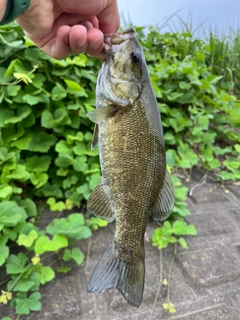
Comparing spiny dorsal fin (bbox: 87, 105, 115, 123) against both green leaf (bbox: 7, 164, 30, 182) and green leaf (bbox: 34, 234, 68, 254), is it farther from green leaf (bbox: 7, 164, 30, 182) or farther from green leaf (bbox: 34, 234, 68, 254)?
green leaf (bbox: 7, 164, 30, 182)

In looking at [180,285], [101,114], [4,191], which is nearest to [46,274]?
[4,191]

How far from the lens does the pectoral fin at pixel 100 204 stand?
55.9 inches

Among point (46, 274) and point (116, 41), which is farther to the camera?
point (46, 274)

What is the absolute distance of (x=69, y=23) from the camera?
1.58 meters

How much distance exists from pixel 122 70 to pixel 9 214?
1094 mm

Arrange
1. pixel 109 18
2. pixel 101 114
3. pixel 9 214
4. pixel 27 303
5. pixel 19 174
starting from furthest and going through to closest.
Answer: pixel 19 174
pixel 9 214
pixel 27 303
pixel 109 18
pixel 101 114

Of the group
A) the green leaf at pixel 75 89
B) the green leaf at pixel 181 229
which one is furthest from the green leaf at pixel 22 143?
the green leaf at pixel 181 229

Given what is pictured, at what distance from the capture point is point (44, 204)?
2.51 metres

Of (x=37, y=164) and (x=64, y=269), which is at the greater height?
(x=37, y=164)

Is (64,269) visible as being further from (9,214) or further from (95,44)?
(95,44)

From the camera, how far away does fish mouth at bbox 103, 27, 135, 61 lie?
1.37 m

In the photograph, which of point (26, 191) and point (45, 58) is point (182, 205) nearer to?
point (26, 191)

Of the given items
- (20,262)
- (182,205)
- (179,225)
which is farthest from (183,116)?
(20,262)

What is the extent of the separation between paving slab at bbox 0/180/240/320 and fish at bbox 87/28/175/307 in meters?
0.63
